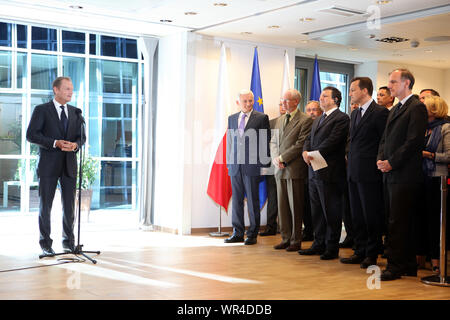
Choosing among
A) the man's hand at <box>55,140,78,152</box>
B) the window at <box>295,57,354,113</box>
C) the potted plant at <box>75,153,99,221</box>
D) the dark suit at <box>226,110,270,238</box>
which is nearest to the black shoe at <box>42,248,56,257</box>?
the man's hand at <box>55,140,78,152</box>

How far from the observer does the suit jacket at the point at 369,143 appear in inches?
226

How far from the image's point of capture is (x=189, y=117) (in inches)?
329

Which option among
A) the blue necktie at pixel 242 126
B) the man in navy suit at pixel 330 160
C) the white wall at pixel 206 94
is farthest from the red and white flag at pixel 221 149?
the man in navy suit at pixel 330 160

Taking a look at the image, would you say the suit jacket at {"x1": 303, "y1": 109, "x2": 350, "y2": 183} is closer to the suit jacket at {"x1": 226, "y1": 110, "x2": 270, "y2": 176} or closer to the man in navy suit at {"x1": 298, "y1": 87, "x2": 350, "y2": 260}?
the man in navy suit at {"x1": 298, "y1": 87, "x2": 350, "y2": 260}

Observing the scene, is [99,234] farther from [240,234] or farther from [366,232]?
[366,232]

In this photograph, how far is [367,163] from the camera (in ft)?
18.8

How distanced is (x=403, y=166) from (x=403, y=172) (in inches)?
2.2

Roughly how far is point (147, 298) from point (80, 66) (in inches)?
222

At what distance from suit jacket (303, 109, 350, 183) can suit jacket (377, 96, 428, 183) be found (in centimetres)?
92

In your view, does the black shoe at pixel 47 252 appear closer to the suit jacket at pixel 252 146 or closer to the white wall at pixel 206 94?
the suit jacket at pixel 252 146

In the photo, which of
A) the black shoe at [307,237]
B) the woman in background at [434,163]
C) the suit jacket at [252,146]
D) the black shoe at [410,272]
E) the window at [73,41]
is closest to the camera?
the black shoe at [410,272]

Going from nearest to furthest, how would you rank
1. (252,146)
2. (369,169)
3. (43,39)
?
(369,169) → (252,146) → (43,39)

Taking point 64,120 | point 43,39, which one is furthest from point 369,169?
point 43,39

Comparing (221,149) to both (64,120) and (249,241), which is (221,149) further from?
(64,120)
